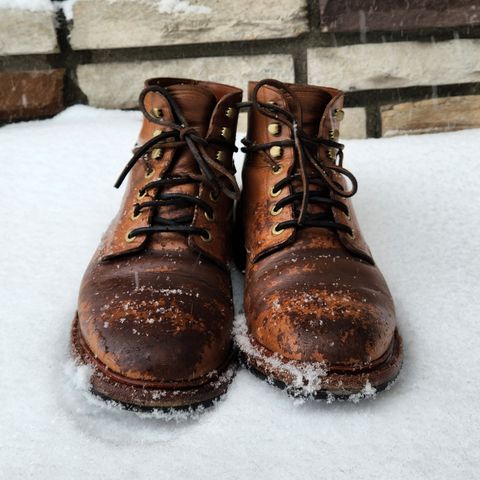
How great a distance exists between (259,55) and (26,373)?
1.10 meters

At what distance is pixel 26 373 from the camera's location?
A: 812 millimetres

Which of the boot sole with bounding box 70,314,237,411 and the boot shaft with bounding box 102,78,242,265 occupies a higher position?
the boot shaft with bounding box 102,78,242,265

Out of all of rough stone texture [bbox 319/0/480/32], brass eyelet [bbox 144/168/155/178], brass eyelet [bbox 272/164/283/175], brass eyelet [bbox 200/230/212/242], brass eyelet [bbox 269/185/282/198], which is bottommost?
brass eyelet [bbox 200/230/212/242]

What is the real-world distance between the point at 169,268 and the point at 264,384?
218 mm

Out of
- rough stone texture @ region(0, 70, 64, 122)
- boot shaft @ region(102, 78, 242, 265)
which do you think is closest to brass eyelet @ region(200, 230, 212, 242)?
boot shaft @ region(102, 78, 242, 265)

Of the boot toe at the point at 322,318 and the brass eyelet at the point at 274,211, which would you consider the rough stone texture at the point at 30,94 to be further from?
the boot toe at the point at 322,318

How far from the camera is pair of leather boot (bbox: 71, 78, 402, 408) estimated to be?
2.43 feet

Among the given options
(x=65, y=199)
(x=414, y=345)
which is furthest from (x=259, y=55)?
(x=414, y=345)

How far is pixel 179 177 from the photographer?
95 cm

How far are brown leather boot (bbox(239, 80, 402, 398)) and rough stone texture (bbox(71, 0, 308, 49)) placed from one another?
1.89ft

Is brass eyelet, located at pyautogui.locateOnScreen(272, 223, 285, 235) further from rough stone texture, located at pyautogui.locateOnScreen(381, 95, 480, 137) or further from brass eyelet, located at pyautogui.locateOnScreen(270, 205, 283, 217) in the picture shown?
rough stone texture, located at pyautogui.locateOnScreen(381, 95, 480, 137)

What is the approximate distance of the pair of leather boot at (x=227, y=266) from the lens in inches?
29.1

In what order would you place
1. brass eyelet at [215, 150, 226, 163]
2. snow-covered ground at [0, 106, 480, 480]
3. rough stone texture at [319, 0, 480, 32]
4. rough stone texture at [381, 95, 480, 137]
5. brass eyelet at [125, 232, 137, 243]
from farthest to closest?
1. rough stone texture at [381, 95, 480, 137]
2. rough stone texture at [319, 0, 480, 32]
3. brass eyelet at [215, 150, 226, 163]
4. brass eyelet at [125, 232, 137, 243]
5. snow-covered ground at [0, 106, 480, 480]

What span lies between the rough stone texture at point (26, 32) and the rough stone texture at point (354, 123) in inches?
33.4
